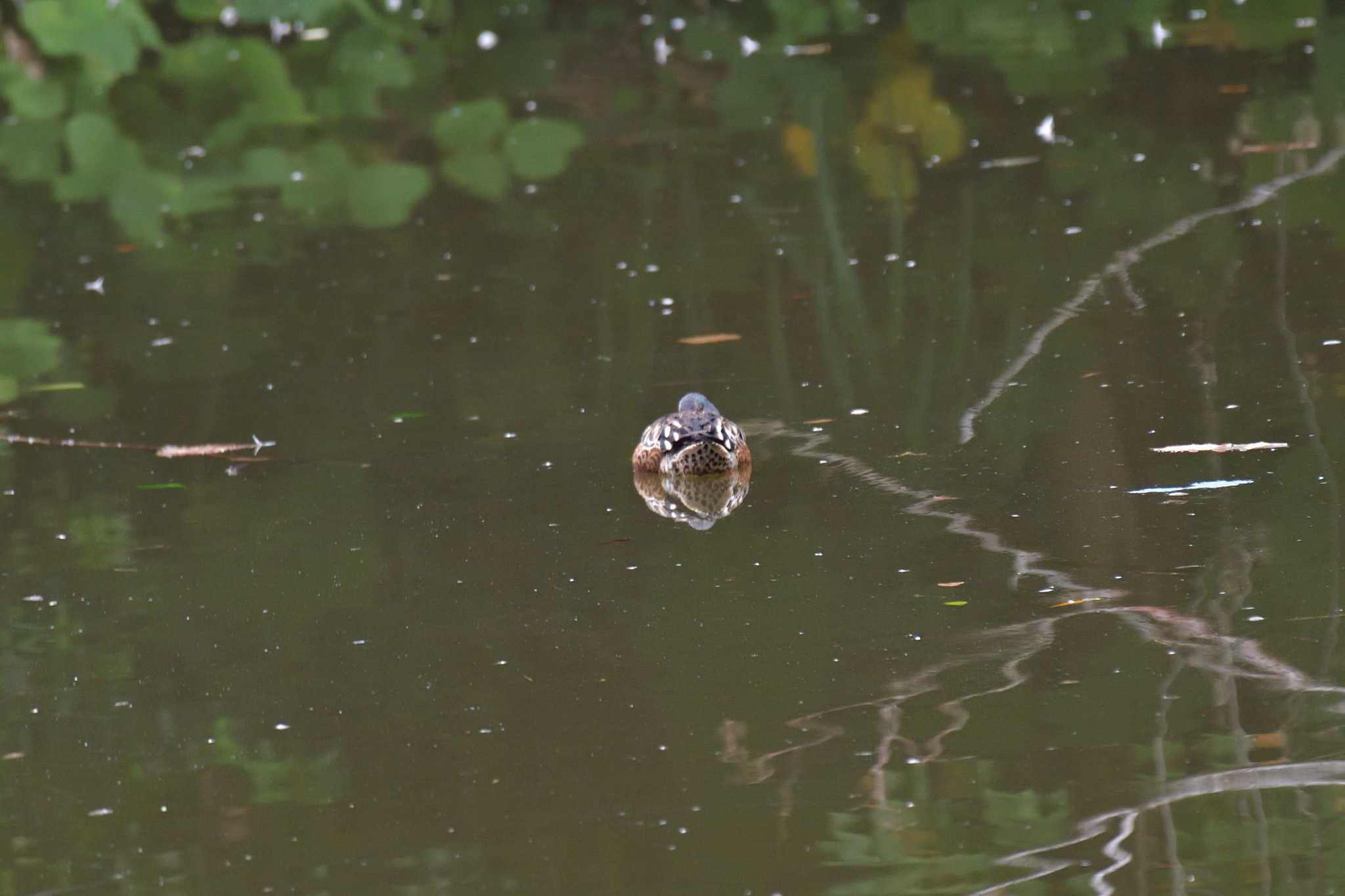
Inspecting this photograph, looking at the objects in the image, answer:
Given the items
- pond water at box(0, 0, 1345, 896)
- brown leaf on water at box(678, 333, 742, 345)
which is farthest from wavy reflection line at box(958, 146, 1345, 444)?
brown leaf on water at box(678, 333, 742, 345)

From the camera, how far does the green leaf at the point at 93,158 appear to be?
13078 millimetres

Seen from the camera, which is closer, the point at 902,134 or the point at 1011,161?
the point at 1011,161

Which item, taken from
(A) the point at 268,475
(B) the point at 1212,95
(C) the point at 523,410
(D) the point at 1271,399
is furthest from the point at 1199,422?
(B) the point at 1212,95

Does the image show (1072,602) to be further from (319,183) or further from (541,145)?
(541,145)

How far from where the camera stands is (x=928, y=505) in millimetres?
6320

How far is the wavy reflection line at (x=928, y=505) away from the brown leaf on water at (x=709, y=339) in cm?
117

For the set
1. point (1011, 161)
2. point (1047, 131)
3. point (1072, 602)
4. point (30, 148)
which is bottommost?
point (1072, 602)

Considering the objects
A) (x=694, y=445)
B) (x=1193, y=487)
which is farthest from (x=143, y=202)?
(x=1193, y=487)

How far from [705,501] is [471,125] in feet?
25.5

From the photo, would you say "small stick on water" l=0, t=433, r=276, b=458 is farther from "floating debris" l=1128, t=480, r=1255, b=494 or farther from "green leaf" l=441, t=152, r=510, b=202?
"green leaf" l=441, t=152, r=510, b=202

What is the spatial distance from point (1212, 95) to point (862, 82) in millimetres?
2665

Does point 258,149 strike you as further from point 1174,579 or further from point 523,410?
point 1174,579

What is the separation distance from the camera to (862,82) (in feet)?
46.5

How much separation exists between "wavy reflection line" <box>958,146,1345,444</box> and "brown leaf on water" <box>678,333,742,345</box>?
1.27 metres
